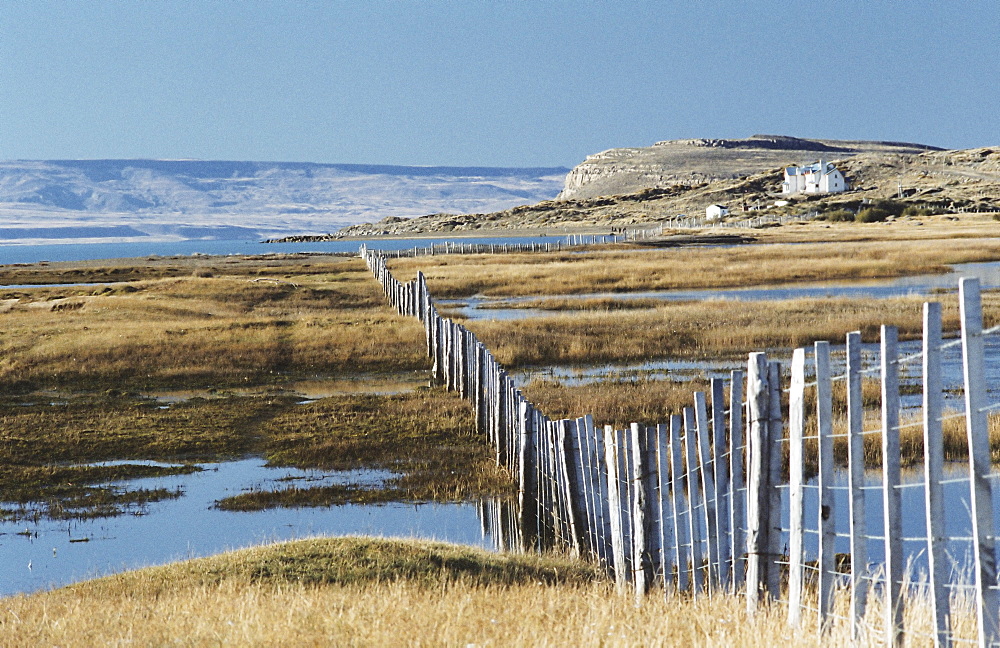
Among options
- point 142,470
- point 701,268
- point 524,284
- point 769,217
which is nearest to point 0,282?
point 524,284

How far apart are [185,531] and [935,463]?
11.2 meters

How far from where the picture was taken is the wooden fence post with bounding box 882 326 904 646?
5.36 meters

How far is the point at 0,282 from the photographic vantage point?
64375 millimetres

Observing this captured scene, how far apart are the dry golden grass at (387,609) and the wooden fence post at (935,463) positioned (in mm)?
501

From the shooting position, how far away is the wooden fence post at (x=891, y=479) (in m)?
5.36

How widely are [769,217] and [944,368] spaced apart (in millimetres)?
106192

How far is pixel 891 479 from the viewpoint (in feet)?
18.0

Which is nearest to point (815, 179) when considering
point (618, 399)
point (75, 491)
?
point (618, 399)

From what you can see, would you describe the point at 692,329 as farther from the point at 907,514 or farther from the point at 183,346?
the point at 907,514

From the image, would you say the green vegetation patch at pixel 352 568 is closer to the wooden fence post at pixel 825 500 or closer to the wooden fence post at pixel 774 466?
the wooden fence post at pixel 774 466

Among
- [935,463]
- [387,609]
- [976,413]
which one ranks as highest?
[976,413]

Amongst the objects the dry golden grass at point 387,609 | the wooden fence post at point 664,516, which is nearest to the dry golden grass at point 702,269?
the dry golden grass at point 387,609

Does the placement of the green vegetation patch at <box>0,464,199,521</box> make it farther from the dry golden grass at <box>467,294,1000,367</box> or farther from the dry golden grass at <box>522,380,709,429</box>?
the dry golden grass at <box>467,294,1000,367</box>

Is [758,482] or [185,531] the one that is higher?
[758,482]
